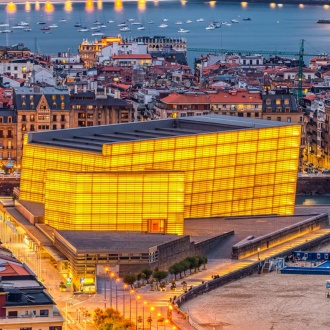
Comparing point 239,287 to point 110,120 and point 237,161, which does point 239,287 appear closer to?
point 237,161

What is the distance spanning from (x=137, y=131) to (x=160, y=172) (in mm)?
8091

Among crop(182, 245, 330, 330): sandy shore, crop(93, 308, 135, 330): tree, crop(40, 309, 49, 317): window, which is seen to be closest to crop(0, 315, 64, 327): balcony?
crop(40, 309, 49, 317): window

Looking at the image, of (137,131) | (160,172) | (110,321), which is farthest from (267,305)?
(137,131)

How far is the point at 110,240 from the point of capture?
59.1 metres

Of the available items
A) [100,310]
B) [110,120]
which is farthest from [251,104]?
[100,310]

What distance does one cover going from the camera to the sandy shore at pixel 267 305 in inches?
2031

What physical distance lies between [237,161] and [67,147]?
247 inches

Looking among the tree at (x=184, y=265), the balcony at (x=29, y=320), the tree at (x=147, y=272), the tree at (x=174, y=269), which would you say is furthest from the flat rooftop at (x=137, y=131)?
the balcony at (x=29, y=320)

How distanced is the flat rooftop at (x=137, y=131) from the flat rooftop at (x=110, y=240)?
490cm

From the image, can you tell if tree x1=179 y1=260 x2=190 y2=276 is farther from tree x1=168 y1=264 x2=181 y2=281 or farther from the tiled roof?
the tiled roof

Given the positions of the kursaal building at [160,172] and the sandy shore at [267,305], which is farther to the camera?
the kursaal building at [160,172]

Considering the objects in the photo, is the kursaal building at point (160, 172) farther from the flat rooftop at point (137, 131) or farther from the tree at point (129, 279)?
the tree at point (129, 279)

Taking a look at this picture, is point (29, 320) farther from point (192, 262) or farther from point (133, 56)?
point (133, 56)

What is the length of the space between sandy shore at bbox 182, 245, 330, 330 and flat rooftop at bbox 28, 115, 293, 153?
962cm
